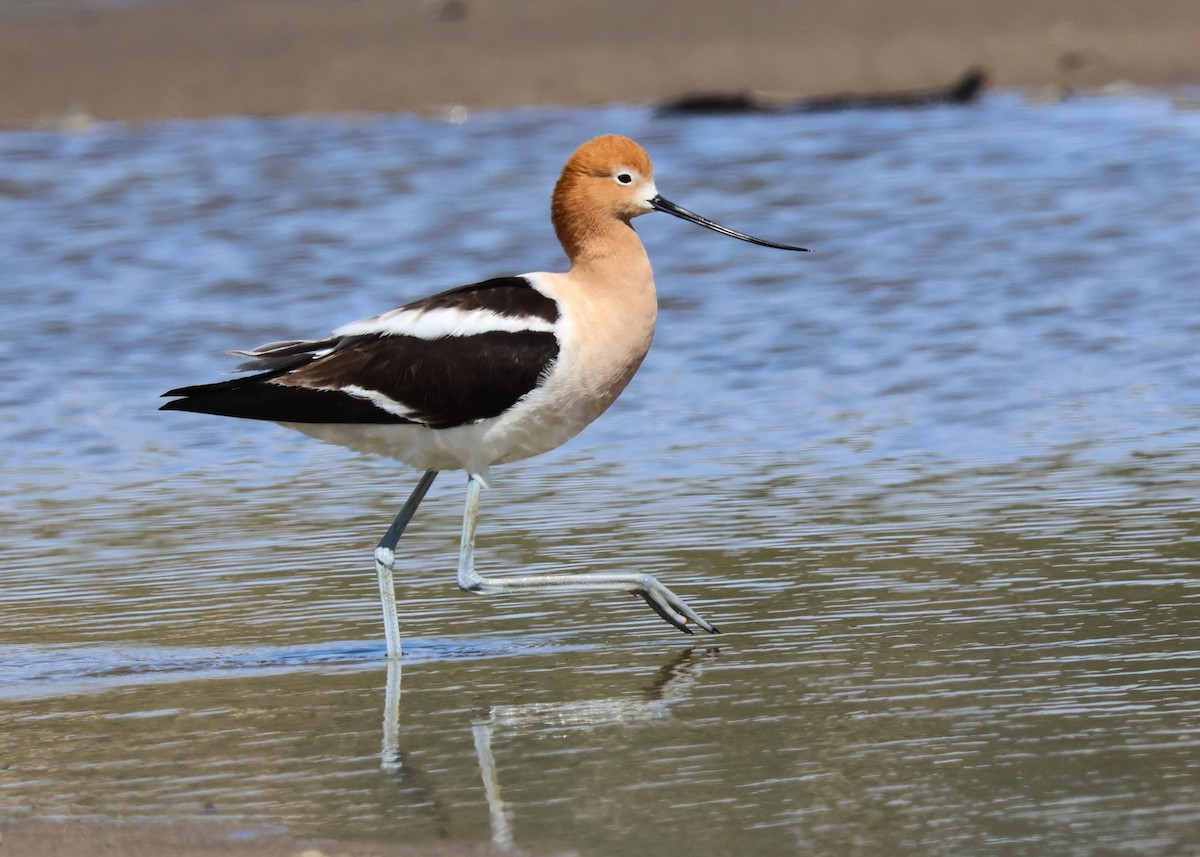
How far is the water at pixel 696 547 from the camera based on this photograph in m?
4.01

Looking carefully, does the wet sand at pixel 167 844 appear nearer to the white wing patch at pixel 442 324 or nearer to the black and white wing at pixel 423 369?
the black and white wing at pixel 423 369

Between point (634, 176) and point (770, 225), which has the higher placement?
point (634, 176)

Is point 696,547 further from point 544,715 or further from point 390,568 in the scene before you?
point 544,715

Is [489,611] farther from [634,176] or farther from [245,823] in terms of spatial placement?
[245,823]

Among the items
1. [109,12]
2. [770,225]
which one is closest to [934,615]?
[770,225]

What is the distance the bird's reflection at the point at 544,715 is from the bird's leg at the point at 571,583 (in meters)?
0.25

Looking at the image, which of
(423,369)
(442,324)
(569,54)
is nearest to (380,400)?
(423,369)

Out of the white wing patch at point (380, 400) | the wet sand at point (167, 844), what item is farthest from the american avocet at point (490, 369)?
the wet sand at point (167, 844)

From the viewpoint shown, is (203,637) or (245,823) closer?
(245,823)

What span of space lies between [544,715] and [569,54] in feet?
44.3

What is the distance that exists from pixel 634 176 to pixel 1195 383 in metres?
2.91

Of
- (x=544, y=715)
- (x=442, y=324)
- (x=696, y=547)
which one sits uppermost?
(x=442, y=324)

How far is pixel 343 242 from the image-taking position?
12008 millimetres

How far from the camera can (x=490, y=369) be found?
547cm
